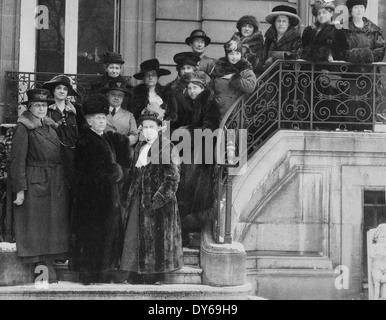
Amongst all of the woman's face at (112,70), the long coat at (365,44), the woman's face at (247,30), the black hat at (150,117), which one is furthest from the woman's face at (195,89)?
the long coat at (365,44)

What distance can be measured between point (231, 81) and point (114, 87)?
1.44 metres

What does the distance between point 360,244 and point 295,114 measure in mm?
1847

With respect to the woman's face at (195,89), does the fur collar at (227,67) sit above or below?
above

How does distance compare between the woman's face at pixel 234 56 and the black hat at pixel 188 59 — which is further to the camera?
the black hat at pixel 188 59

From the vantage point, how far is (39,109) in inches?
432

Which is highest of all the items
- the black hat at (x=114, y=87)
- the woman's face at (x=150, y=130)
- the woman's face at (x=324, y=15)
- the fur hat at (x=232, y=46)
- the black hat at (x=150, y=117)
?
the woman's face at (x=324, y=15)

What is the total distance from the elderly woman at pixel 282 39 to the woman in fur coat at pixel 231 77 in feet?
1.68

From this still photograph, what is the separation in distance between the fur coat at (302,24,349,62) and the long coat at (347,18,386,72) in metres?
0.12

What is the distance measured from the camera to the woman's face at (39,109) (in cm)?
1098

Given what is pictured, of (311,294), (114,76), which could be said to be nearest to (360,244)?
(311,294)

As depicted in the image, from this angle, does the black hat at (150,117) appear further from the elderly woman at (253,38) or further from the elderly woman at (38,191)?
the elderly woman at (253,38)

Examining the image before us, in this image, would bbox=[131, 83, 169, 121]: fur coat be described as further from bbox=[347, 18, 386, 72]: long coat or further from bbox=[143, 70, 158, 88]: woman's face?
bbox=[347, 18, 386, 72]: long coat

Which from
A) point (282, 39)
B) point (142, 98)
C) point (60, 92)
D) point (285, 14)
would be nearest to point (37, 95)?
point (60, 92)

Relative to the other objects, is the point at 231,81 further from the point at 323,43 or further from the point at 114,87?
the point at 114,87
